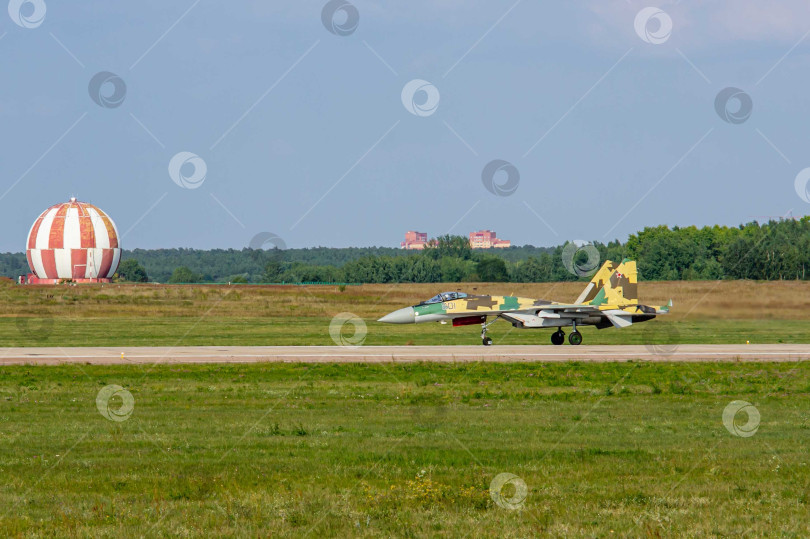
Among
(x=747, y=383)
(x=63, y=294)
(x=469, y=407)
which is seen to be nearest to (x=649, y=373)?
(x=747, y=383)

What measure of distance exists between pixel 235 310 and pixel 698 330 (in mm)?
34947

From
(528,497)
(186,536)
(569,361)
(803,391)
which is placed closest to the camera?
(186,536)

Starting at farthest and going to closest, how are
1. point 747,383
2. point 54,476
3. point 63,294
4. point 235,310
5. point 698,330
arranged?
point 63,294 → point 235,310 → point 698,330 → point 747,383 → point 54,476

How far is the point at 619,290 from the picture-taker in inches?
1614

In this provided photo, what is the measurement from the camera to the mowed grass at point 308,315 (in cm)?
4278

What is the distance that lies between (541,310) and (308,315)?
29.2 metres

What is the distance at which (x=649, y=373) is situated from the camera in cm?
2731

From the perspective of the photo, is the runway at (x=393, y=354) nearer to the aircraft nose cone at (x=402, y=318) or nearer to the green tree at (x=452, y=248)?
the aircraft nose cone at (x=402, y=318)

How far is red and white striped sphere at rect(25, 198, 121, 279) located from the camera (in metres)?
97.9

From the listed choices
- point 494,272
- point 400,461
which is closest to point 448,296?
point 400,461

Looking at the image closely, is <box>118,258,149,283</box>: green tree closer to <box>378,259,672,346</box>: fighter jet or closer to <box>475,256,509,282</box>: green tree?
<box>475,256,509,282</box>: green tree

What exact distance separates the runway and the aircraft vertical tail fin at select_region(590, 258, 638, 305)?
2.56 metres

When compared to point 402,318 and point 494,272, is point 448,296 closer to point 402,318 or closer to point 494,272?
point 402,318

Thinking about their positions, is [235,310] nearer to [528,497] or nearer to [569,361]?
[569,361]
